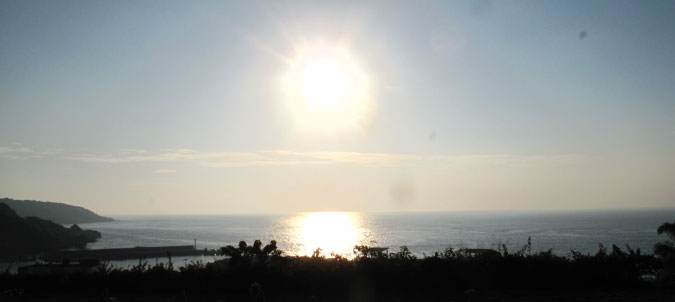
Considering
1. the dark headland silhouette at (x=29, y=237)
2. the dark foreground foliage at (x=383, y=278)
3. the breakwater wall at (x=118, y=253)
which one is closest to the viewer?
the dark foreground foliage at (x=383, y=278)

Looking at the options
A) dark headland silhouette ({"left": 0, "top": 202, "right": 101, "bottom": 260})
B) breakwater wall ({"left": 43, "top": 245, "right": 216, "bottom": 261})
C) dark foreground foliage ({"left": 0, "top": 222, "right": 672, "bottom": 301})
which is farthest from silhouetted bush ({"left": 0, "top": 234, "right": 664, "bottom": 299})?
dark headland silhouette ({"left": 0, "top": 202, "right": 101, "bottom": 260})

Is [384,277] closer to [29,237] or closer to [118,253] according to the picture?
[118,253]

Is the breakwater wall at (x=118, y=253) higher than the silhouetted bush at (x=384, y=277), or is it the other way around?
the silhouetted bush at (x=384, y=277)

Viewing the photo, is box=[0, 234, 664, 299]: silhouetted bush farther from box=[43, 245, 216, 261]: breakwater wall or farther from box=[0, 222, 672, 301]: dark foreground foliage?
box=[43, 245, 216, 261]: breakwater wall

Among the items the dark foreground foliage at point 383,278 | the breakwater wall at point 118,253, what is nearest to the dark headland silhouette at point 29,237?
the breakwater wall at point 118,253

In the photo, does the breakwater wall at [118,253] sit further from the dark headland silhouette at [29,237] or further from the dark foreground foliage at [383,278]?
the dark foreground foliage at [383,278]

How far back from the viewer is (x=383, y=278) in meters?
15.2

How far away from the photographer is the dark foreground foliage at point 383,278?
1521 centimetres

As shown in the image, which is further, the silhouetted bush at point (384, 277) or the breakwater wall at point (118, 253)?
the breakwater wall at point (118, 253)

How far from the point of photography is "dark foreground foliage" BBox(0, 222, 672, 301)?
1521 centimetres

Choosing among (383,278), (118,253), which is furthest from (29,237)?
(383,278)

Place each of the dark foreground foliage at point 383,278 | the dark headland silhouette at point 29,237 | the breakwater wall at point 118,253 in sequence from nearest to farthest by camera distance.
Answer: the dark foreground foliage at point 383,278
the breakwater wall at point 118,253
the dark headland silhouette at point 29,237

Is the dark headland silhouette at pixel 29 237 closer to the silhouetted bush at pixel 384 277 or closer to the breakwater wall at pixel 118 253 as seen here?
the breakwater wall at pixel 118 253

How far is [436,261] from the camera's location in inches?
605
